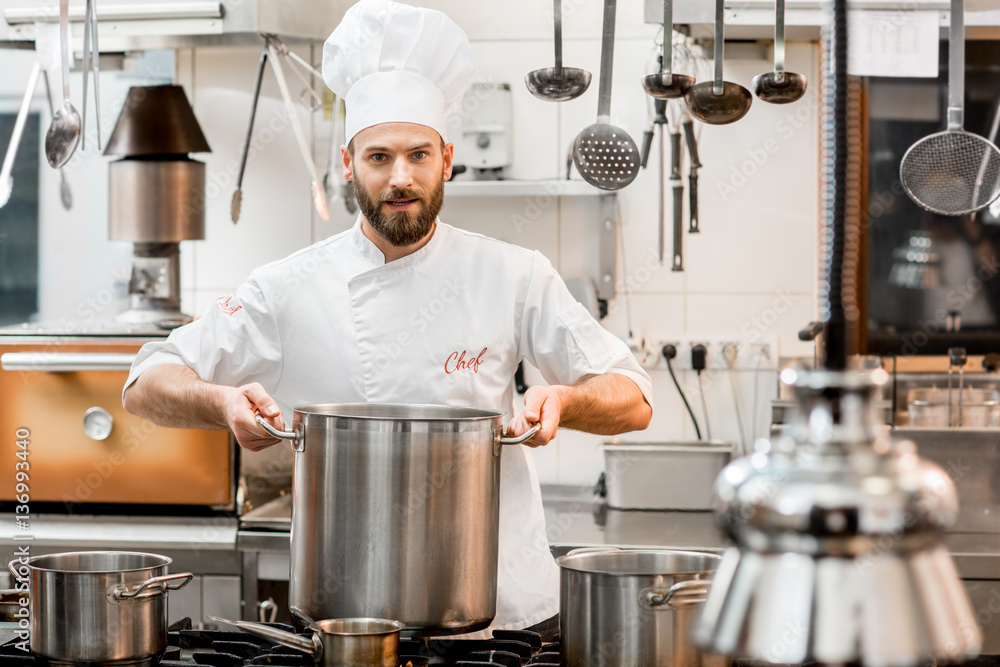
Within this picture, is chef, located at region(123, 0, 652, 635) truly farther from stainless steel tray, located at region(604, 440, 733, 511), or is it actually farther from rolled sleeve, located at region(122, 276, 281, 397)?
stainless steel tray, located at region(604, 440, 733, 511)

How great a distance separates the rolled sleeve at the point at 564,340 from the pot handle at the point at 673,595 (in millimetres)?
554

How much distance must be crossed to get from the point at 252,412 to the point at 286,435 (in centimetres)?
12

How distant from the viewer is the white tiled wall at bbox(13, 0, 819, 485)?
249cm

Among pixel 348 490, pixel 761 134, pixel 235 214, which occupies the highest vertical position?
pixel 761 134

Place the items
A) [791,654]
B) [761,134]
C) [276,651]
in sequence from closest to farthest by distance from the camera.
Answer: [791,654] < [276,651] < [761,134]

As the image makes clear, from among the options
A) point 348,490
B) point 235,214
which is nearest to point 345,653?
point 348,490

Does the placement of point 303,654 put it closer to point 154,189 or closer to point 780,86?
point 780,86

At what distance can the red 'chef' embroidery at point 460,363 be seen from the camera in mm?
1518

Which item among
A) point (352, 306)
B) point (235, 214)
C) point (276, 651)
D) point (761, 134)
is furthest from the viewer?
point (761, 134)

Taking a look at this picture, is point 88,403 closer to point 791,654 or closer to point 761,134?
point 761,134

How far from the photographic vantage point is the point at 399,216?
1.47 metres

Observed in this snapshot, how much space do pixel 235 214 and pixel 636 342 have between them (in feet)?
3.23

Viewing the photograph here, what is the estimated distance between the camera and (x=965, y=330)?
2.60 metres

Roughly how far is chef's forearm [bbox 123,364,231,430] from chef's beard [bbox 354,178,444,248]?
1.07ft
